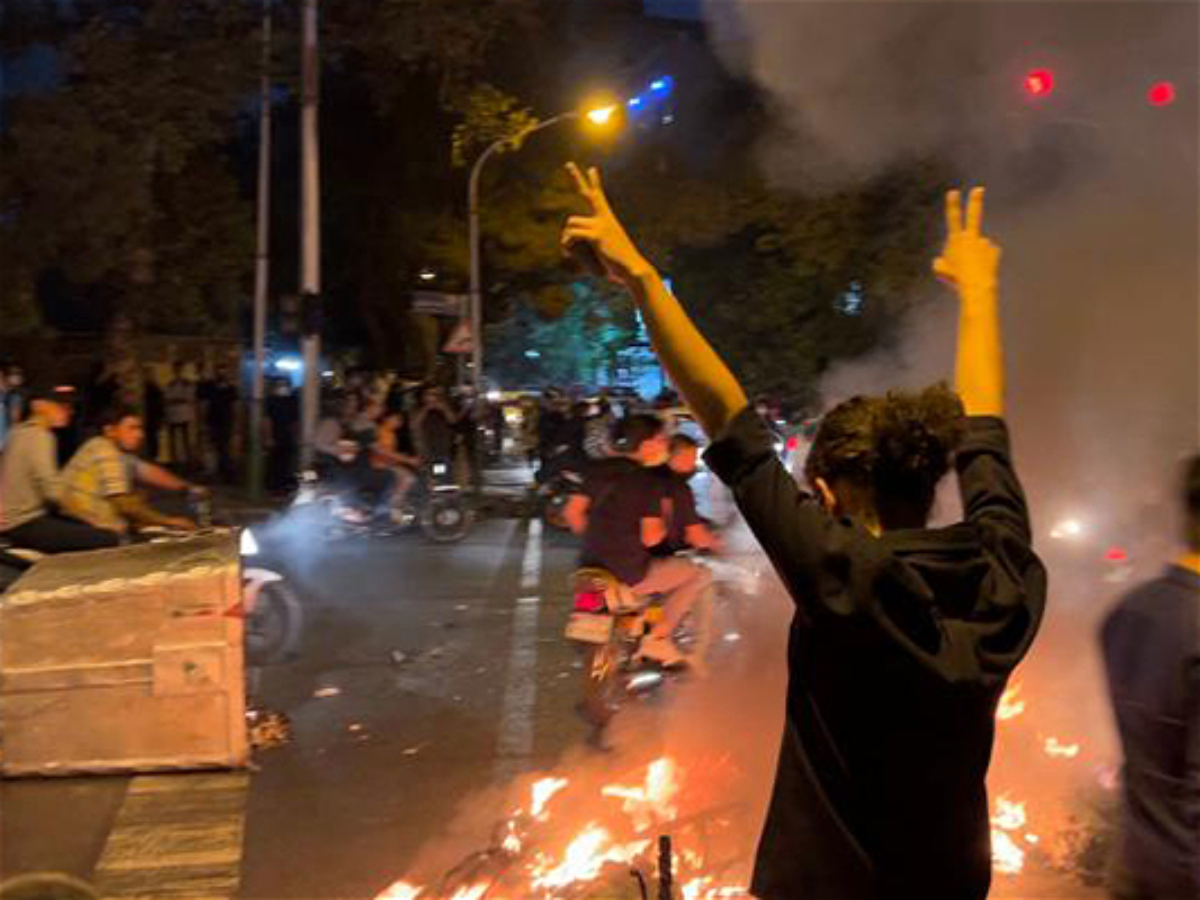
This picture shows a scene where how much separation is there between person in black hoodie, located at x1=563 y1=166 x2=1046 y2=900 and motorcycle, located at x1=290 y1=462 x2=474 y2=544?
32.1 feet

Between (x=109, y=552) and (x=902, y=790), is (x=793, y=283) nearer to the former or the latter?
(x=109, y=552)

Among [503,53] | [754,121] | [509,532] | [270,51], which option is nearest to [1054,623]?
[754,121]

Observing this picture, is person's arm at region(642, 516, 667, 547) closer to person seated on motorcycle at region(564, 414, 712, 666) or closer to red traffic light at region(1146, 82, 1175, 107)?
person seated on motorcycle at region(564, 414, 712, 666)

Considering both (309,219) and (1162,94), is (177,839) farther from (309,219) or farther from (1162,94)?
(309,219)

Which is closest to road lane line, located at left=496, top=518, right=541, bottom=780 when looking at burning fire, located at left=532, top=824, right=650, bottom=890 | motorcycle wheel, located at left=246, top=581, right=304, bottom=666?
burning fire, located at left=532, top=824, right=650, bottom=890

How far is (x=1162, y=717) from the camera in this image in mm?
2227

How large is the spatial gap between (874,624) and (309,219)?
42.1 feet

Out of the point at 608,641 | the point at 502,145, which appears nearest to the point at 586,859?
the point at 608,641

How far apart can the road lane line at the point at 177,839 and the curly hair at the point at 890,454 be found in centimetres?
299

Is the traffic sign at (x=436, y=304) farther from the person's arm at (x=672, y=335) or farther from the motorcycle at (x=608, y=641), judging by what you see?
the person's arm at (x=672, y=335)

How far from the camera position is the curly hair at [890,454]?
5.51 ft

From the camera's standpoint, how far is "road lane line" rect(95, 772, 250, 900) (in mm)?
3939

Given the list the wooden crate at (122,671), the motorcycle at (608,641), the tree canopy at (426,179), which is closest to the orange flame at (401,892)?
the wooden crate at (122,671)

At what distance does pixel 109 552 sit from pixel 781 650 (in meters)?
3.19
